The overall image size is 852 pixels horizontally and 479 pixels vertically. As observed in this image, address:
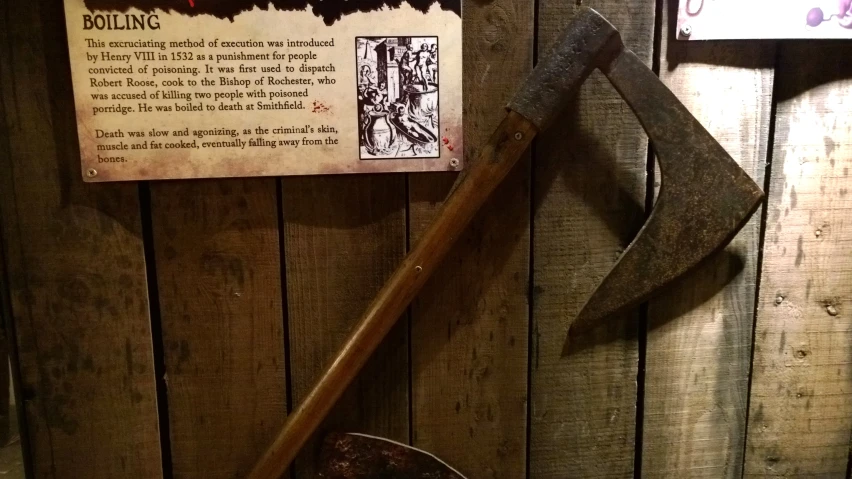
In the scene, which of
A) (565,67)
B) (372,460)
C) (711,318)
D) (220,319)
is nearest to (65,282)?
(220,319)

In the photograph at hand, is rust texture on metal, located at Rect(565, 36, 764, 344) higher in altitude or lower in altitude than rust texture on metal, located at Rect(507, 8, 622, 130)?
lower

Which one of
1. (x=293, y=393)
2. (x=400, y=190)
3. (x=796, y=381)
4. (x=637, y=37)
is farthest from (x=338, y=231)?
(x=796, y=381)

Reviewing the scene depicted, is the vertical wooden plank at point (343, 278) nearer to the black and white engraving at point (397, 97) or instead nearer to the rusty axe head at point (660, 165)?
the black and white engraving at point (397, 97)

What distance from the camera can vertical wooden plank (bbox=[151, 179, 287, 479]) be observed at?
825 mm

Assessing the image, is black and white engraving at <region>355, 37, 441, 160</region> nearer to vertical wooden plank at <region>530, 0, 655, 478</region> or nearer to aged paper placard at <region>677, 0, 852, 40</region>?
vertical wooden plank at <region>530, 0, 655, 478</region>

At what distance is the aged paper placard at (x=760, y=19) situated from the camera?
2.70ft

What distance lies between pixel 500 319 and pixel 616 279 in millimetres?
180

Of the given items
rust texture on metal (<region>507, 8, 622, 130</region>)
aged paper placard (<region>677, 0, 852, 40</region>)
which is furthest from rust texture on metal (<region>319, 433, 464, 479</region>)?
aged paper placard (<region>677, 0, 852, 40</region>)

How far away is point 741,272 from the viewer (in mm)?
927

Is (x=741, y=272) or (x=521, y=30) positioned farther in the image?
(x=741, y=272)

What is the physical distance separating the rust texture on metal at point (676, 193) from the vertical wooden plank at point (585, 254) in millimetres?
59

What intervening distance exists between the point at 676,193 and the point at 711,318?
247mm

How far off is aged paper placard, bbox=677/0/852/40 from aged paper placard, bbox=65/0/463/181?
332mm

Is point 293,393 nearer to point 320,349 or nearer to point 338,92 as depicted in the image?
point 320,349
